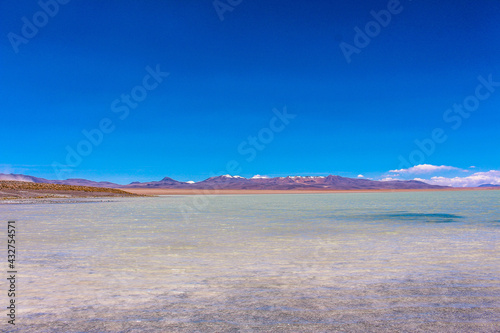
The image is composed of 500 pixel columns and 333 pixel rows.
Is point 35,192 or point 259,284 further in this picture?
point 35,192

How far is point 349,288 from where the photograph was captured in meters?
6.14

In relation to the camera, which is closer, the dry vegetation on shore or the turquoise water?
the turquoise water

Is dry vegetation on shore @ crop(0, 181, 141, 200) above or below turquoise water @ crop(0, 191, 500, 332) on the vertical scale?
above

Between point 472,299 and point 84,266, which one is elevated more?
point 84,266

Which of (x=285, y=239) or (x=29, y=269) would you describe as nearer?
(x=29, y=269)

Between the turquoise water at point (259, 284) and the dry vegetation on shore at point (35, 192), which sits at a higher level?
the dry vegetation on shore at point (35, 192)

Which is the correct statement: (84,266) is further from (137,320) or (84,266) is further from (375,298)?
(375,298)

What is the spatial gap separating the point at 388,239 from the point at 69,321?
9.67 meters

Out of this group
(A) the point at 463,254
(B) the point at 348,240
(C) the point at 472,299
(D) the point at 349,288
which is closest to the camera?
(C) the point at 472,299

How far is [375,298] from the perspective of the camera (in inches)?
220

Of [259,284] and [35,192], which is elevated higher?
[35,192]

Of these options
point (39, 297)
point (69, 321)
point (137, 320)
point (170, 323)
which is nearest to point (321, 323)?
point (170, 323)

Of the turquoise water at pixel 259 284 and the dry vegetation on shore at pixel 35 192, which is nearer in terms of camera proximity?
the turquoise water at pixel 259 284

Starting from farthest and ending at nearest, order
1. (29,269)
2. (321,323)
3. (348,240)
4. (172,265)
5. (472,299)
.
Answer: (348,240) < (172,265) < (29,269) < (472,299) < (321,323)
